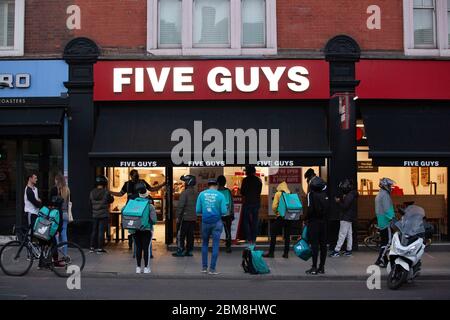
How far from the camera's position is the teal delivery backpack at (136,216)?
10.2 metres

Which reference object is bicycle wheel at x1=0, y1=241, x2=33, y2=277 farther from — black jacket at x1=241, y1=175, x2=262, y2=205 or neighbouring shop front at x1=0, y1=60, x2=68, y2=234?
black jacket at x1=241, y1=175, x2=262, y2=205

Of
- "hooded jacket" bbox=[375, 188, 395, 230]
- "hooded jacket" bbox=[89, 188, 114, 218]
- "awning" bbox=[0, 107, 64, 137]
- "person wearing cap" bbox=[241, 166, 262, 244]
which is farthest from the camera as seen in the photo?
"awning" bbox=[0, 107, 64, 137]

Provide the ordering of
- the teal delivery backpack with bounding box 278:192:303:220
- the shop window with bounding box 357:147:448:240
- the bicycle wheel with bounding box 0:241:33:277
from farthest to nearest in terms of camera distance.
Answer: the shop window with bounding box 357:147:448:240 → the teal delivery backpack with bounding box 278:192:303:220 → the bicycle wheel with bounding box 0:241:33:277

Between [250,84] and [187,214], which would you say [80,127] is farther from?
[250,84]

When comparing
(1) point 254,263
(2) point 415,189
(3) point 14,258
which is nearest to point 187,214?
(1) point 254,263

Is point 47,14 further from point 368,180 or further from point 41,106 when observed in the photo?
point 368,180

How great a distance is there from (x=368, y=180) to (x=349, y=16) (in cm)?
405

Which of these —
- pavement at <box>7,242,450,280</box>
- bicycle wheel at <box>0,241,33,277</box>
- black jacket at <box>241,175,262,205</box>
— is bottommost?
pavement at <box>7,242,450,280</box>

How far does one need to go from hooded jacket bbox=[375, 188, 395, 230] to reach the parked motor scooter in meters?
2.07

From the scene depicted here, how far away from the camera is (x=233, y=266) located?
11867mm

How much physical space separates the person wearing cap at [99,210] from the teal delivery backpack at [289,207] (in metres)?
3.92

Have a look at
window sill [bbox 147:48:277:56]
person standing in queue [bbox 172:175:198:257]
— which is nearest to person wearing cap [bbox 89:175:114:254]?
person standing in queue [bbox 172:175:198:257]

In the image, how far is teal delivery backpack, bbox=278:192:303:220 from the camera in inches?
488

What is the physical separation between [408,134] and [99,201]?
7360 millimetres
